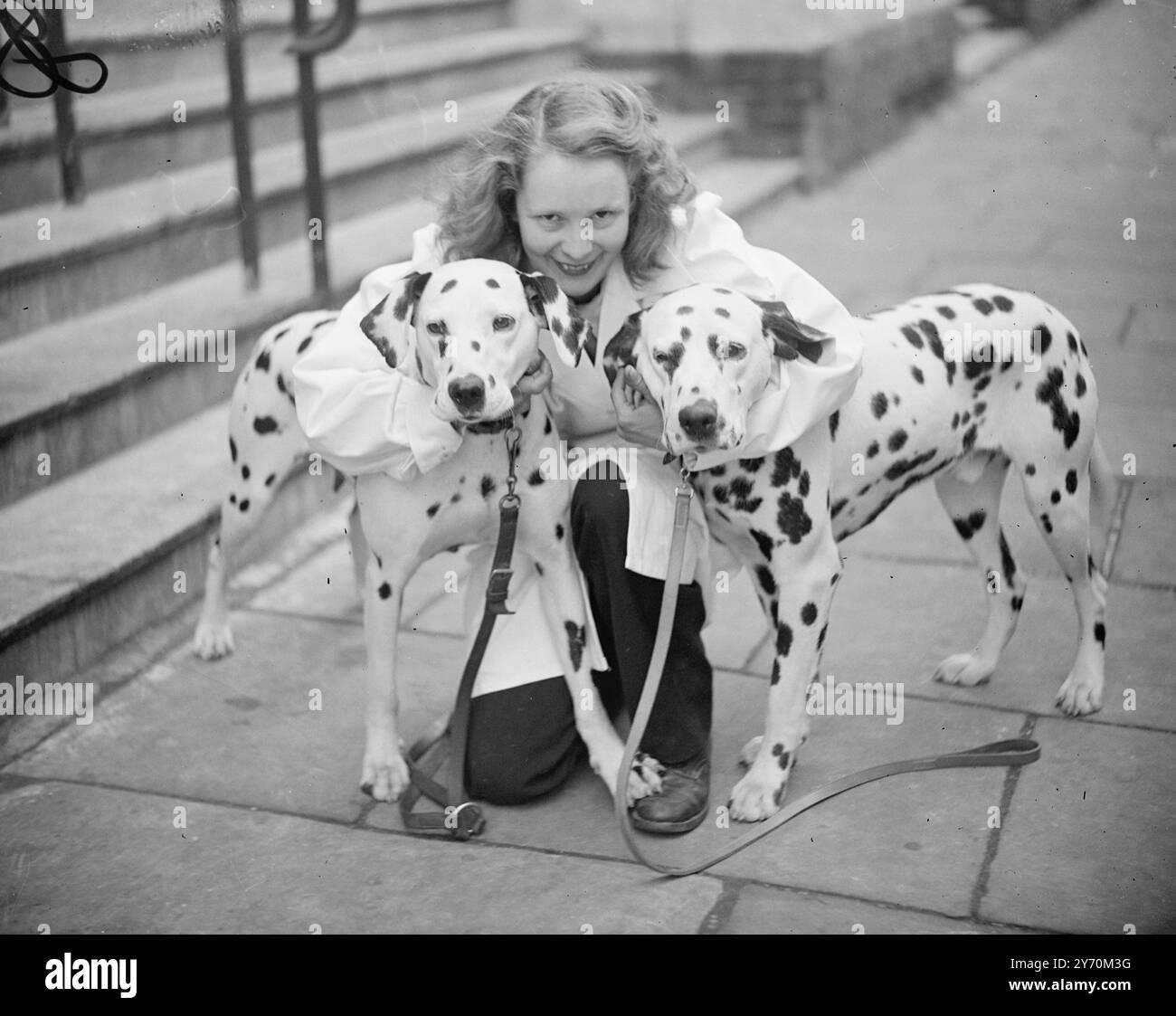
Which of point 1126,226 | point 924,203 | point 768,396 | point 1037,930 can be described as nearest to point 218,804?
point 768,396

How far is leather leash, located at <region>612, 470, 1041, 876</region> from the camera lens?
3.02 metres

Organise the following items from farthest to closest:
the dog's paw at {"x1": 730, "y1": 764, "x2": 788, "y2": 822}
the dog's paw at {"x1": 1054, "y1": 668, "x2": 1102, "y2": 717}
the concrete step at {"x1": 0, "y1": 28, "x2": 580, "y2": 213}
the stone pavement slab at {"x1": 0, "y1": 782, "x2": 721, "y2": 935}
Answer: the concrete step at {"x1": 0, "y1": 28, "x2": 580, "y2": 213} → the dog's paw at {"x1": 1054, "y1": 668, "x2": 1102, "y2": 717} → the dog's paw at {"x1": 730, "y1": 764, "x2": 788, "y2": 822} → the stone pavement slab at {"x1": 0, "y1": 782, "x2": 721, "y2": 935}

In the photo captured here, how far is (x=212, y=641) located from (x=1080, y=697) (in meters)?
2.55

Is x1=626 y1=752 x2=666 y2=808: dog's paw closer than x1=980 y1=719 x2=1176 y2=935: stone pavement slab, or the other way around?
x1=980 y1=719 x2=1176 y2=935: stone pavement slab

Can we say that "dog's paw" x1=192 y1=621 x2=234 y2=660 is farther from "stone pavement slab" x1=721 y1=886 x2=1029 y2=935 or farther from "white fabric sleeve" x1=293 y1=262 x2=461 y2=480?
"stone pavement slab" x1=721 y1=886 x2=1029 y2=935

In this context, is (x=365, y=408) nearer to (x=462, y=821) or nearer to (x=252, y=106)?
(x=462, y=821)

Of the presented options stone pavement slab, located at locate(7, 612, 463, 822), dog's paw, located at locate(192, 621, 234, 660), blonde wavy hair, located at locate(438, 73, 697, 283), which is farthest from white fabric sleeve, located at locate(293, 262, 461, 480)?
dog's paw, located at locate(192, 621, 234, 660)

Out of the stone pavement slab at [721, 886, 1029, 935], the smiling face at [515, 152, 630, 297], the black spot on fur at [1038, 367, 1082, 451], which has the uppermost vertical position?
the smiling face at [515, 152, 630, 297]

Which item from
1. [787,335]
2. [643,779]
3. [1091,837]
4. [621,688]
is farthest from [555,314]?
[1091,837]

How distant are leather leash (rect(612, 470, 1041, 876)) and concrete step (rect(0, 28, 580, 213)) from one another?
3393mm

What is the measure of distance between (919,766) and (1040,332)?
1169mm

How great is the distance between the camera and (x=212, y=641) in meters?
4.19
